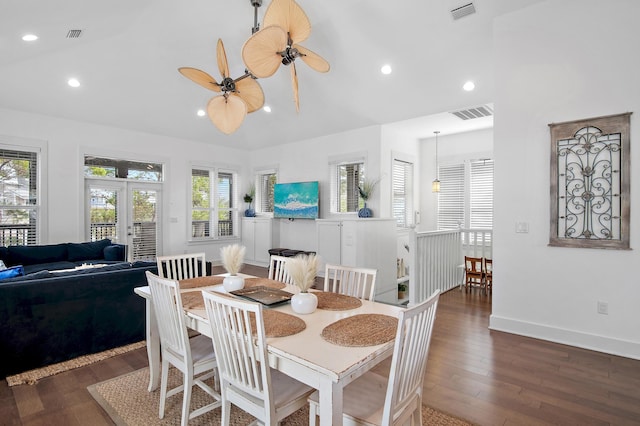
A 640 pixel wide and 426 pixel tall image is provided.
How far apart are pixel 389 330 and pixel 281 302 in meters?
0.78

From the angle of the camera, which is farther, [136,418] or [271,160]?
[271,160]

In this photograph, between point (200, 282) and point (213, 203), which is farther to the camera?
point (213, 203)

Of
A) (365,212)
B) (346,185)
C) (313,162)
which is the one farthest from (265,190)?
(365,212)

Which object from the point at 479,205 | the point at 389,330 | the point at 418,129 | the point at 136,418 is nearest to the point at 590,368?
the point at 389,330

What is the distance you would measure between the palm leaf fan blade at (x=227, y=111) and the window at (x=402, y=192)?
440 cm

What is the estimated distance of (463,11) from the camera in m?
3.77

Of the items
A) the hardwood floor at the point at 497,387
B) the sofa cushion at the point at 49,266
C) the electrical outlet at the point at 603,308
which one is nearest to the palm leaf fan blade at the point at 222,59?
the hardwood floor at the point at 497,387

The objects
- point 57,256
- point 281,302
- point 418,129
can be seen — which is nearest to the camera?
point 281,302

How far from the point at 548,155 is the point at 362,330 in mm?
3117

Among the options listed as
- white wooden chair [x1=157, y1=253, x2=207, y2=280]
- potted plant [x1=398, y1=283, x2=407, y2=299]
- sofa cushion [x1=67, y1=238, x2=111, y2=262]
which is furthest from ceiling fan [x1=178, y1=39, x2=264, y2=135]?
sofa cushion [x1=67, y1=238, x2=111, y2=262]

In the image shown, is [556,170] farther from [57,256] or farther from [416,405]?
[57,256]

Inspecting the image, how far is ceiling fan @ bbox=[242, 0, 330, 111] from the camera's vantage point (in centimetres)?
235

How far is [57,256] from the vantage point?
5.80m

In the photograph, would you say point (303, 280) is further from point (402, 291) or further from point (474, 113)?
point (474, 113)
